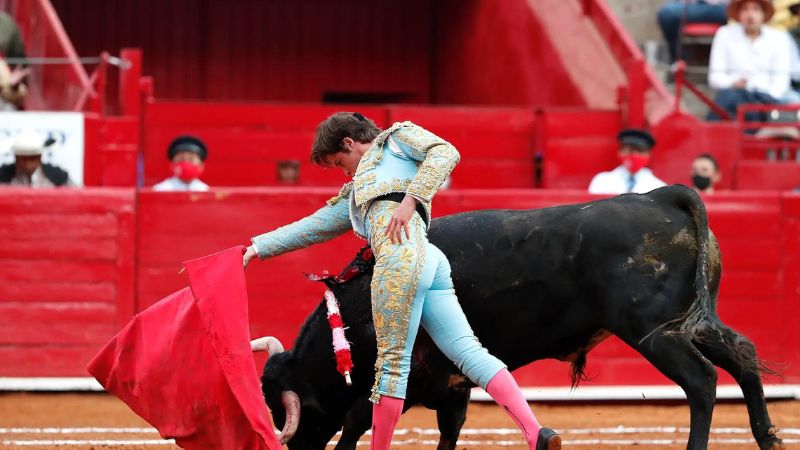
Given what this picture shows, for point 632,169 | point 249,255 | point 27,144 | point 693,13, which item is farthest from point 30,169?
point 693,13

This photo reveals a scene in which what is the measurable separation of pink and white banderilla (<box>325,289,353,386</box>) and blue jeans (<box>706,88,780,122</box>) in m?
5.87

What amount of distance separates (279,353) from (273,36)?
29.8ft

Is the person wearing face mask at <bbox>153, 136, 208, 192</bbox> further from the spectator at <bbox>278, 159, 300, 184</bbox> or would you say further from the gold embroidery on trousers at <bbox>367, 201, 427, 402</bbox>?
the gold embroidery on trousers at <bbox>367, 201, 427, 402</bbox>

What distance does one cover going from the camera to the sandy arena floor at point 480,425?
643cm

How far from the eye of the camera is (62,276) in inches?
305

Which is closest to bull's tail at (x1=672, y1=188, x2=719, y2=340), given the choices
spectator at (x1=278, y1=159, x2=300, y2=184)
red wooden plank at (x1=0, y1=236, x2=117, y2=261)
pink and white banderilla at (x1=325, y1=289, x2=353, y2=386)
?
pink and white banderilla at (x1=325, y1=289, x2=353, y2=386)

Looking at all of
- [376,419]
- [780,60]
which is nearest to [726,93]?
[780,60]

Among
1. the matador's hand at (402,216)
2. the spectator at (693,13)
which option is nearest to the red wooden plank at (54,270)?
the matador's hand at (402,216)

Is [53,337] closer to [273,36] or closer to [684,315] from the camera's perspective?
[684,315]

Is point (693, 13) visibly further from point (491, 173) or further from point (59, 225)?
point (59, 225)

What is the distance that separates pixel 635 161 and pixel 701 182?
1.42 ft

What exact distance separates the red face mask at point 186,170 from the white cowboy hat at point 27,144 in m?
0.82

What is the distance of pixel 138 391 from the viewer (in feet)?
16.5

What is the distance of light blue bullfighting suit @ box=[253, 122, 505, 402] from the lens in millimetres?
4609
